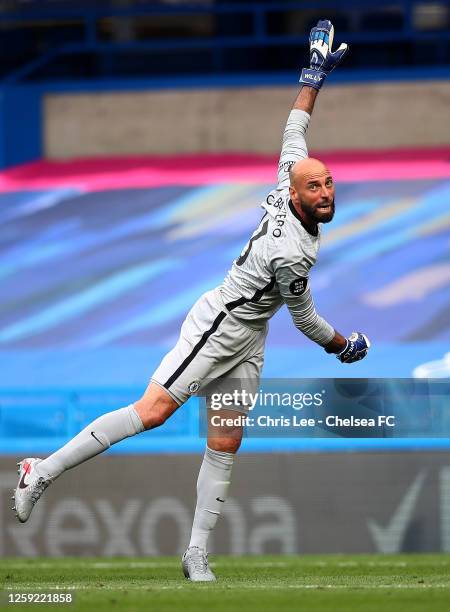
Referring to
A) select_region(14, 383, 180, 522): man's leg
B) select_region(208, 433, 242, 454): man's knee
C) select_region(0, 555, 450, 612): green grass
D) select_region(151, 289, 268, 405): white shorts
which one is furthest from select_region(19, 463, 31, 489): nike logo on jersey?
select_region(208, 433, 242, 454): man's knee

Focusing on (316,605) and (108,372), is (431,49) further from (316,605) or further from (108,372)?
(316,605)

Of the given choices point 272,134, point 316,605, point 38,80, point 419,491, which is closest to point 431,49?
point 272,134

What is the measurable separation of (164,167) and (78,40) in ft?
6.21

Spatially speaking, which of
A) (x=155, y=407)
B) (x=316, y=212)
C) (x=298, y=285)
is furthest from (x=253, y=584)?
(x=316, y=212)

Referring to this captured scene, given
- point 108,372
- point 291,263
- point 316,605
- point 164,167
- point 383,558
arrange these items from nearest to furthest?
point 316,605
point 291,263
point 383,558
point 108,372
point 164,167

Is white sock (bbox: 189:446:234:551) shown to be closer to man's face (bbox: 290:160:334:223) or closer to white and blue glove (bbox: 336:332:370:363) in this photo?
white and blue glove (bbox: 336:332:370:363)

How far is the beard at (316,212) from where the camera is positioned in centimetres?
560

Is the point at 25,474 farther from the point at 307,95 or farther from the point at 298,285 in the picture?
the point at 307,95

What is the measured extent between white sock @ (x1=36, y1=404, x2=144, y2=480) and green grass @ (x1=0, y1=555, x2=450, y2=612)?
0.45 metres

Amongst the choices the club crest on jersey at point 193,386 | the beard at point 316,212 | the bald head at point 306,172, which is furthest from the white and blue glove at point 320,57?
the club crest on jersey at point 193,386

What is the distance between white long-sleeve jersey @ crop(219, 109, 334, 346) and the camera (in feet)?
18.4

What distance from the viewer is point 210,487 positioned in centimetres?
590

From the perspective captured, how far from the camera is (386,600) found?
5098 millimetres

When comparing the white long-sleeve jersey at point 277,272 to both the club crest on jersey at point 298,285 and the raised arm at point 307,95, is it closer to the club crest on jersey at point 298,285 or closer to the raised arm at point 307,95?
the club crest on jersey at point 298,285
